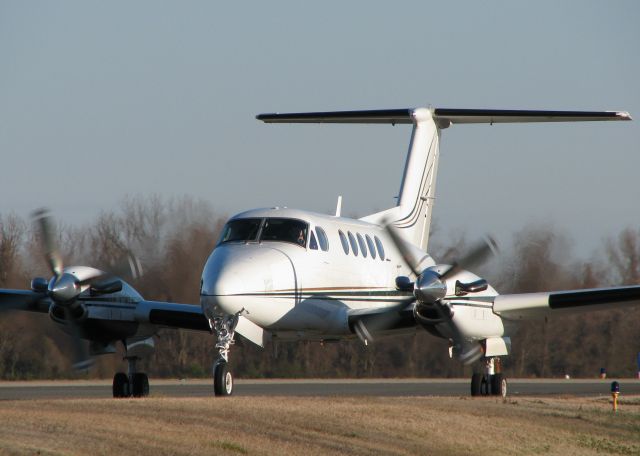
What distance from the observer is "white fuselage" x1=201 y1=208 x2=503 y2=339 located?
1917cm

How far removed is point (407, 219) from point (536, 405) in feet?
23.7

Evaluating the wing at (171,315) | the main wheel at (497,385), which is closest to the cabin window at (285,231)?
the wing at (171,315)

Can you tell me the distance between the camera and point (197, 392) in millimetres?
26344

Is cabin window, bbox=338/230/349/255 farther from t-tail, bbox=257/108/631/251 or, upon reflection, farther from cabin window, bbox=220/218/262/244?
t-tail, bbox=257/108/631/251

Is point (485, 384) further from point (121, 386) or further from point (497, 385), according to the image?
point (121, 386)

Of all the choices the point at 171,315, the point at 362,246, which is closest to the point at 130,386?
the point at 171,315

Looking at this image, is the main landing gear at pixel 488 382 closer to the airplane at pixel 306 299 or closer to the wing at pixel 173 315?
the airplane at pixel 306 299

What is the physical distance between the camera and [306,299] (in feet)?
68.1

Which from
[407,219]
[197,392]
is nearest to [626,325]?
[407,219]

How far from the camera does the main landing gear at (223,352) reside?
18953 millimetres

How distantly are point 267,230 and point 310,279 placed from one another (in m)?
1.21

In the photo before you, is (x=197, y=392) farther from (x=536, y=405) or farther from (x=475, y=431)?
(x=475, y=431)

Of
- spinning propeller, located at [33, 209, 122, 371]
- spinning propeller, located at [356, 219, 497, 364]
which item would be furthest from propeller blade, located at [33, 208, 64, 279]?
spinning propeller, located at [356, 219, 497, 364]

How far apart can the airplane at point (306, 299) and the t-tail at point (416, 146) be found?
2.77 m
